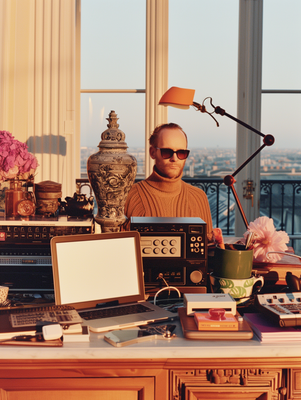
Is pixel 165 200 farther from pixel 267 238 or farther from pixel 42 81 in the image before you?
pixel 42 81

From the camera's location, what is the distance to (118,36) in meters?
3.88

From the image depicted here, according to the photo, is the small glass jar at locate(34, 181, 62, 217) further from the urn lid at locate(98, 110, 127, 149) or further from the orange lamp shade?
the orange lamp shade

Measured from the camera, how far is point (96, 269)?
1281 millimetres

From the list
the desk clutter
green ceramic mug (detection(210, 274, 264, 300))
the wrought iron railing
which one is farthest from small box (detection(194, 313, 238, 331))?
the wrought iron railing

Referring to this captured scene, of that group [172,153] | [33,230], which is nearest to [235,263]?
[33,230]

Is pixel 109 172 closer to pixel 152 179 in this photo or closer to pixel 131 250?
pixel 131 250

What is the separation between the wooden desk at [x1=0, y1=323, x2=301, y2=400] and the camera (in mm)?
1019

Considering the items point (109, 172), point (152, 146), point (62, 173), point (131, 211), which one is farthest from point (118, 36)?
point (109, 172)

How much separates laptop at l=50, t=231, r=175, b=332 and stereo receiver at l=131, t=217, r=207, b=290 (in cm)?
7

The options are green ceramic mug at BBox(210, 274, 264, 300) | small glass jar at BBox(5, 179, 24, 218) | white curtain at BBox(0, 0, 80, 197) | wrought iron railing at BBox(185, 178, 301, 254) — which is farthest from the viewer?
wrought iron railing at BBox(185, 178, 301, 254)

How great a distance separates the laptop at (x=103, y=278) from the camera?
3.96 ft

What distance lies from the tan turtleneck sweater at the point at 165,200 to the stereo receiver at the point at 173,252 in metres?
0.66

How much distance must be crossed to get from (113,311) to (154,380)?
0.25 m

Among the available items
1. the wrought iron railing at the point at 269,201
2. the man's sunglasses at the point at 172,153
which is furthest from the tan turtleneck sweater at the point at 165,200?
the wrought iron railing at the point at 269,201
